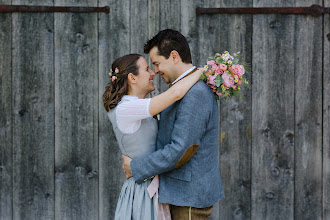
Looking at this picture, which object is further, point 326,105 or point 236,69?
point 326,105

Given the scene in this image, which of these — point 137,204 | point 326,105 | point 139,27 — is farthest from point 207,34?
point 137,204

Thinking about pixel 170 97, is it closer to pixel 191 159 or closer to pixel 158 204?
pixel 191 159

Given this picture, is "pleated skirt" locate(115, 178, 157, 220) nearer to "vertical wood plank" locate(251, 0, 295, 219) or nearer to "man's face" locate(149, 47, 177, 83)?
"man's face" locate(149, 47, 177, 83)

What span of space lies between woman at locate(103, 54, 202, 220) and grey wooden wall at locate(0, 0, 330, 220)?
974mm

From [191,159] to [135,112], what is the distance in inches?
13.9

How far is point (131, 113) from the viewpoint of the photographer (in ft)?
6.73

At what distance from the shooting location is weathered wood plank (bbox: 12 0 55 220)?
3.22 m

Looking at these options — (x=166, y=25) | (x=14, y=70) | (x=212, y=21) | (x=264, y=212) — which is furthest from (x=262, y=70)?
(x=14, y=70)

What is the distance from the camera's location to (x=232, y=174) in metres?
3.22

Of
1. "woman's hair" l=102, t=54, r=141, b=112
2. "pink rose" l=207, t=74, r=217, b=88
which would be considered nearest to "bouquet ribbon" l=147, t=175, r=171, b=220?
"woman's hair" l=102, t=54, r=141, b=112

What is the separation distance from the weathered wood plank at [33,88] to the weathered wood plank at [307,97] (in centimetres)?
184

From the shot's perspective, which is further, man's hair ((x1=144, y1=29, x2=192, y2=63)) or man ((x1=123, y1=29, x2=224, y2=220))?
man's hair ((x1=144, y1=29, x2=192, y2=63))

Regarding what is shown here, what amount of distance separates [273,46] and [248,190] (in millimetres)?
1095

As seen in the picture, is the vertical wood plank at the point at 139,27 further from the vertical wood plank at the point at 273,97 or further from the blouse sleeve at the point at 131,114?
the blouse sleeve at the point at 131,114
